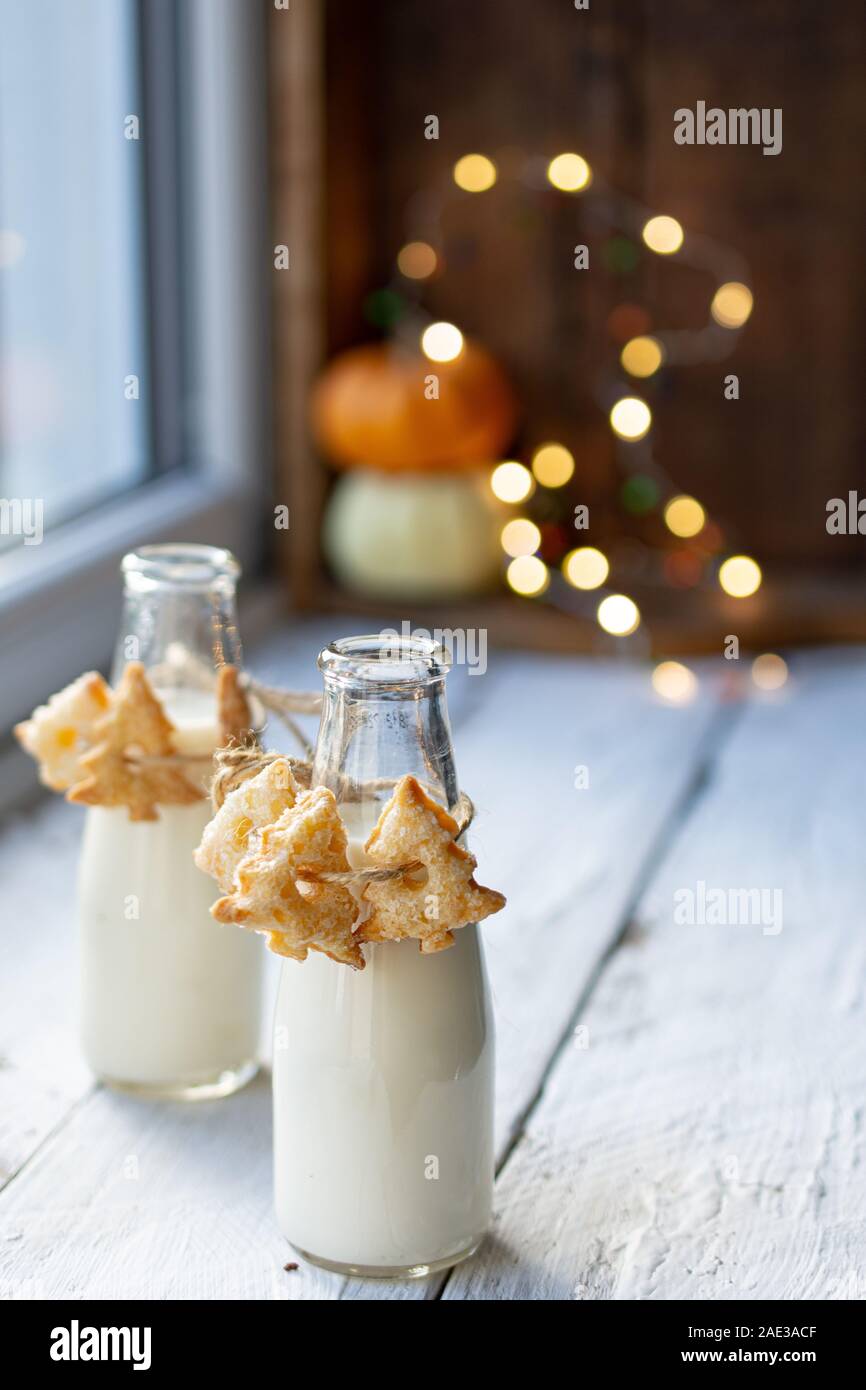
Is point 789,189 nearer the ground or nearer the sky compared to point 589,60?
nearer the ground

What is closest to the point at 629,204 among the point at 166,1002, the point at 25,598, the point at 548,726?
the point at 548,726

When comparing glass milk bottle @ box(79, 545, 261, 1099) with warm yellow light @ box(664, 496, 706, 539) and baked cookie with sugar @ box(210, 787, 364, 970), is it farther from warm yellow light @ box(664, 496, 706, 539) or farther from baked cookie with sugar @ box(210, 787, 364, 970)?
warm yellow light @ box(664, 496, 706, 539)

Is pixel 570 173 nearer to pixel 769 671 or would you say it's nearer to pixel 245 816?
pixel 769 671

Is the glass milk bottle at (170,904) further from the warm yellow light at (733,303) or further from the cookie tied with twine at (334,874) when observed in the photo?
the warm yellow light at (733,303)

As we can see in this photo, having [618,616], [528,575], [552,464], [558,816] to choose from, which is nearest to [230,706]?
[558,816]

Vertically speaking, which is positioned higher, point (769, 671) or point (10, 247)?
point (10, 247)

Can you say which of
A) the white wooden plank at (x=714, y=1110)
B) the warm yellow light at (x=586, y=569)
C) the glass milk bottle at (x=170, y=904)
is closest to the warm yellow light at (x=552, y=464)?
the warm yellow light at (x=586, y=569)
